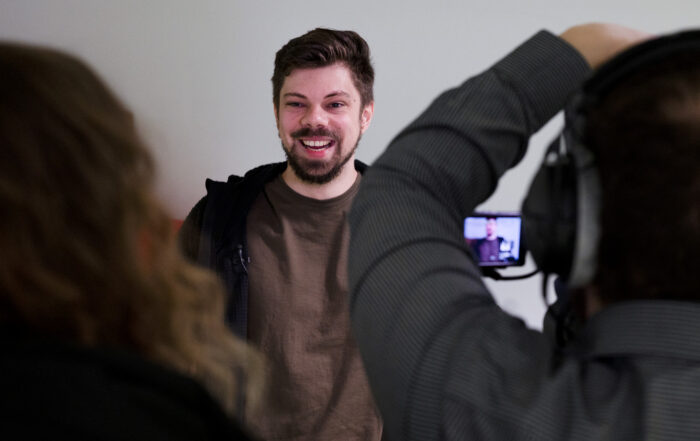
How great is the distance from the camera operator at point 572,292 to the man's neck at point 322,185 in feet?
2.79

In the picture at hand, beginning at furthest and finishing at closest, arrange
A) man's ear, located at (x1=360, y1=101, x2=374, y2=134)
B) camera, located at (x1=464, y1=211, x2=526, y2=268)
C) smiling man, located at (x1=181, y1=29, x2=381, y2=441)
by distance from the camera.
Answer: man's ear, located at (x1=360, y1=101, x2=374, y2=134) → smiling man, located at (x1=181, y1=29, x2=381, y2=441) → camera, located at (x1=464, y1=211, x2=526, y2=268)

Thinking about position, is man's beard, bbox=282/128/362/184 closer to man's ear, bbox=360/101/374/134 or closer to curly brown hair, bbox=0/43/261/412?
man's ear, bbox=360/101/374/134

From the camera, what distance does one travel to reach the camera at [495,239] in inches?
42.0

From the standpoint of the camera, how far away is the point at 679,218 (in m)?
0.35

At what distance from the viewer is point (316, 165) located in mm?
1316

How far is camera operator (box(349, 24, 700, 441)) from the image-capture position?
1.18 ft

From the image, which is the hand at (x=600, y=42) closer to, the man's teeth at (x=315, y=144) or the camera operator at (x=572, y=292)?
the camera operator at (x=572, y=292)

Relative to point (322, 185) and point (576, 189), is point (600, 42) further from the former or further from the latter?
point (322, 185)

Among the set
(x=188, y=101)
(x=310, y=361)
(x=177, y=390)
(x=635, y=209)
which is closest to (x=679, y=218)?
(x=635, y=209)

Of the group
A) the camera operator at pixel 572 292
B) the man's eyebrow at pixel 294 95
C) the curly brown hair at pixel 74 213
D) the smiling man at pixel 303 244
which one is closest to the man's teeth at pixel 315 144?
the smiling man at pixel 303 244

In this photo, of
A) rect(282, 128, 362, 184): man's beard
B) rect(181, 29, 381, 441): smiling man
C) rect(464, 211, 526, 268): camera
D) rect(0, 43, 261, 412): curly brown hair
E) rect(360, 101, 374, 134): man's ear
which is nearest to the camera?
rect(0, 43, 261, 412): curly brown hair

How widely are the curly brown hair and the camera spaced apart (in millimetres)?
794

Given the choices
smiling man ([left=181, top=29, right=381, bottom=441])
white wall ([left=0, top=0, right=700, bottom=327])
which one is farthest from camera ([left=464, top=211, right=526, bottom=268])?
white wall ([left=0, top=0, right=700, bottom=327])

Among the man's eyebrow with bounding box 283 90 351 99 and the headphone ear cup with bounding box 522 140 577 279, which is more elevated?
the man's eyebrow with bounding box 283 90 351 99
